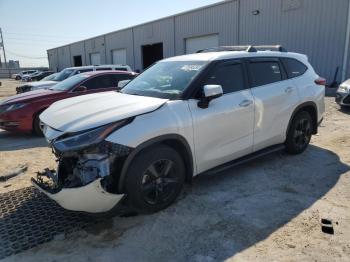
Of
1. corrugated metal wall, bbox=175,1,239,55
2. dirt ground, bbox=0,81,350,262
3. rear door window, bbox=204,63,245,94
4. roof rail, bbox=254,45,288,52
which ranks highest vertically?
corrugated metal wall, bbox=175,1,239,55

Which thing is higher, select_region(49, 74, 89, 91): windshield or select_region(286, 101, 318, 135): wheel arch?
select_region(49, 74, 89, 91): windshield

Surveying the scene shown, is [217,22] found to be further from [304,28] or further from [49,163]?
[49,163]

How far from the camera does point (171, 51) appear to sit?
24422 millimetres

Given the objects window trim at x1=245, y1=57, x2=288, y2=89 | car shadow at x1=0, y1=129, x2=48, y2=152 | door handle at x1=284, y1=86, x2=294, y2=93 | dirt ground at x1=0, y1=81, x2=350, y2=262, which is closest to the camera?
dirt ground at x1=0, y1=81, x2=350, y2=262

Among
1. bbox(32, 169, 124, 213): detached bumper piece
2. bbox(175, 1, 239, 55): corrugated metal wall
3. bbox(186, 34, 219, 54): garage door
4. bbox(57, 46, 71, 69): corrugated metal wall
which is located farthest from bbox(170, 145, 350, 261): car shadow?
bbox(57, 46, 71, 69): corrugated metal wall

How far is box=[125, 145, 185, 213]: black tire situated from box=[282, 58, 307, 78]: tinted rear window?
2.69 metres

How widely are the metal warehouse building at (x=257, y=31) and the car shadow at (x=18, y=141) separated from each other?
12892 mm

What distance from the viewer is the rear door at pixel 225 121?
392 centimetres

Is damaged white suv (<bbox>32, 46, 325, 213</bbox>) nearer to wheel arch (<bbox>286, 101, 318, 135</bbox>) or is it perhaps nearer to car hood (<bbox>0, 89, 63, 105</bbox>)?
wheel arch (<bbox>286, 101, 318, 135</bbox>)

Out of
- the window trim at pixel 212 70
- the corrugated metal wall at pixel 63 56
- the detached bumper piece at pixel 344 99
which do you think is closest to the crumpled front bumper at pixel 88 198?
the window trim at pixel 212 70

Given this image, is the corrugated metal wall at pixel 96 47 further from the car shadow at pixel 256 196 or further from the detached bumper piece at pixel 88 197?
the detached bumper piece at pixel 88 197

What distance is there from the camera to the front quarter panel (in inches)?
129

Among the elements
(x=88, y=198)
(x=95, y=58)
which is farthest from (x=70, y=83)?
(x=95, y=58)

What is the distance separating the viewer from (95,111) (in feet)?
Answer: 11.8
